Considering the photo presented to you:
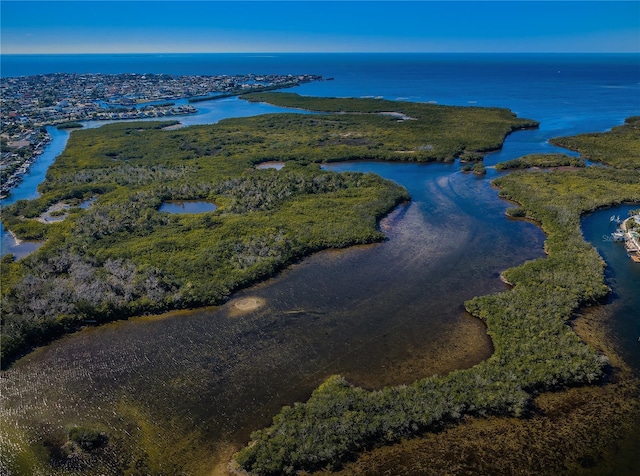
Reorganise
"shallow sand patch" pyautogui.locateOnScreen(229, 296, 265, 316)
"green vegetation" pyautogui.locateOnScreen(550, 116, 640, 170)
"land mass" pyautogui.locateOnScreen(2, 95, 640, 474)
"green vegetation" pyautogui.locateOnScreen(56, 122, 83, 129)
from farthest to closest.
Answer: "green vegetation" pyautogui.locateOnScreen(56, 122, 83, 129) < "green vegetation" pyautogui.locateOnScreen(550, 116, 640, 170) < "shallow sand patch" pyautogui.locateOnScreen(229, 296, 265, 316) < "land mass" pyautogui.locateOnScreen(2, 95, 640, 474)

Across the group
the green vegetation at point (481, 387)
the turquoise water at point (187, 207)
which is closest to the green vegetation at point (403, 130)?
the turquoise water at point (187, 207)

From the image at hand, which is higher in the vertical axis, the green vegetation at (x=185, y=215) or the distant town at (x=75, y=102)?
the distant town at (x=75, y=102)

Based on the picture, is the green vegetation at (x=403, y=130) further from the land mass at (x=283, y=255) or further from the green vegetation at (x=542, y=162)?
the green vegetation at (x=542, y=162)

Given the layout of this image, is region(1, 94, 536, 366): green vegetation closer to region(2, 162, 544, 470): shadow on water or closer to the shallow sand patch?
the shallow sand patch

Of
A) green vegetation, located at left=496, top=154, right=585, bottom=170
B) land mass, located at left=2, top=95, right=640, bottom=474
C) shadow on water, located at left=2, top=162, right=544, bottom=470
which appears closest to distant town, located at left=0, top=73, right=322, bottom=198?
land mass, located at left=2, top=95, right=640, bottom=474

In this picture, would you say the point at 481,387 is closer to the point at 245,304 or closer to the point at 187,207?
the point at 245,304
